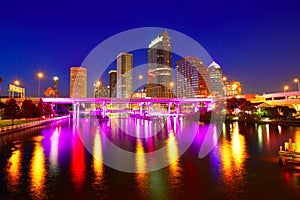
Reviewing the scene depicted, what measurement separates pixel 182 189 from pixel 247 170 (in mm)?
5513

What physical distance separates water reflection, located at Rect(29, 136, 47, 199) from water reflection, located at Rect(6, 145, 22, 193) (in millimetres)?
698

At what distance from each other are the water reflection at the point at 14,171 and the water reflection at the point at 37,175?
698mm

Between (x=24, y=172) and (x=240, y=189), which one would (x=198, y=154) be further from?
(x=24, y=172)

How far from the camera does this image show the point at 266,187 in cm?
1201

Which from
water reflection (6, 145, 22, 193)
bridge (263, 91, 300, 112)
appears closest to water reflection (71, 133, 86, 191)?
water reflection (6, 145, 22, 193)

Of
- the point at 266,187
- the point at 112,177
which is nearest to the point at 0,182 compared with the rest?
the point at 112,177

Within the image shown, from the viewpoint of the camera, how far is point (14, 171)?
15.3 meters

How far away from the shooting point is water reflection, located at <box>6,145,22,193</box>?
12415 millimetres

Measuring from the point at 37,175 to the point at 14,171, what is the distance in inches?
82.2

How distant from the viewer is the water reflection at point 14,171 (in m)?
12.4

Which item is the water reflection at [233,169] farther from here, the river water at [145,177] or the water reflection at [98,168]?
the water reflection at [98,168]

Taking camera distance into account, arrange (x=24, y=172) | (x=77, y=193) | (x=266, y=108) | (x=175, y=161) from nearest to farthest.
→ (x=77, y=193) < (x=24, y=172) < (x=175, y=161) < (x=266, y=108)

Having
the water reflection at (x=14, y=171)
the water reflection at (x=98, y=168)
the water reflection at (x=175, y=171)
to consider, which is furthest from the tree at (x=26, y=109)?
the water reflection at (x=175, y=171)

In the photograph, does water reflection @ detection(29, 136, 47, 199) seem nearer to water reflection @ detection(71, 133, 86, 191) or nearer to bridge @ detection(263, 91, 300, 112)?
water reflection @ detection(71, 133, 86, 191)
